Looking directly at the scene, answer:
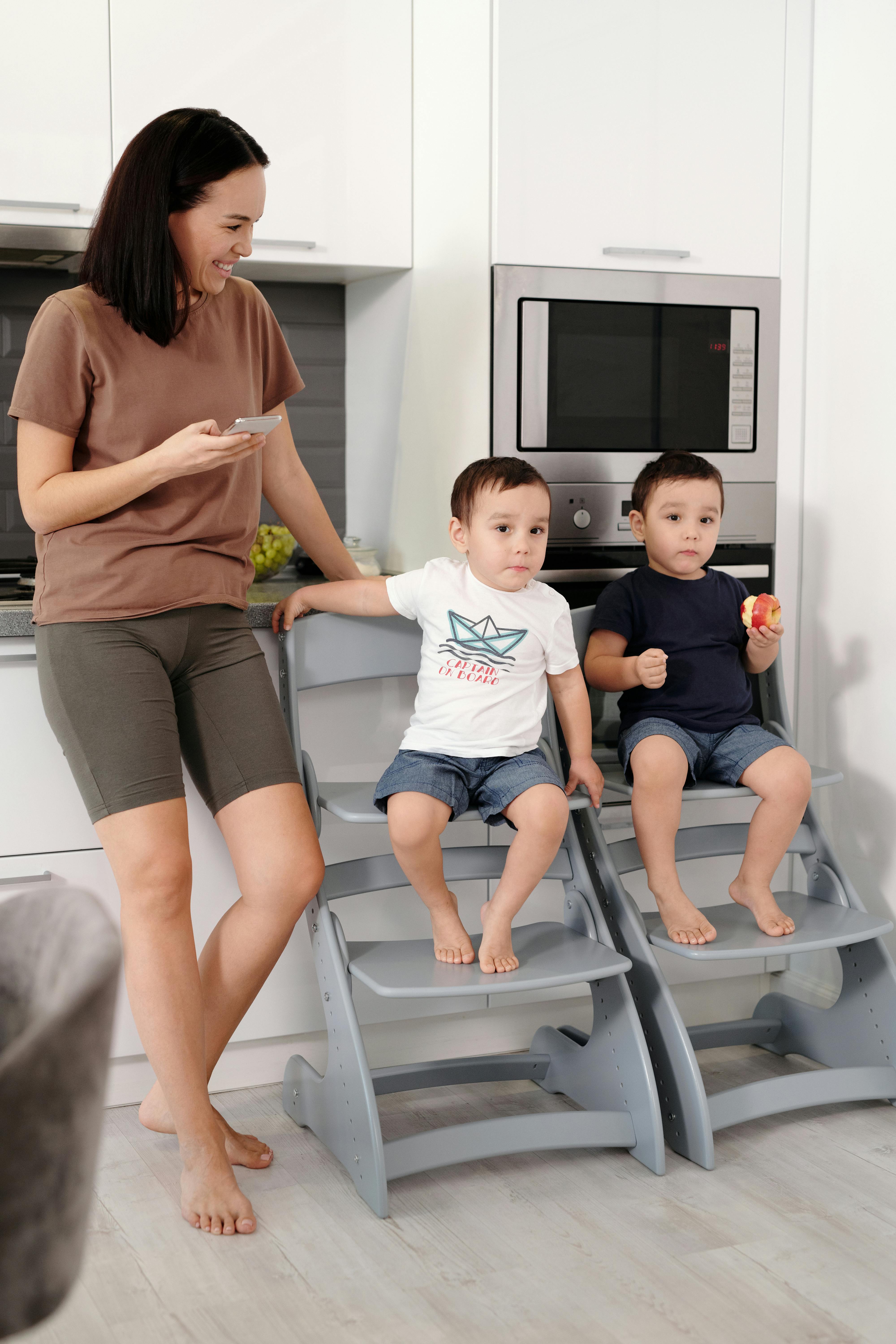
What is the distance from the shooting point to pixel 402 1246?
175cm

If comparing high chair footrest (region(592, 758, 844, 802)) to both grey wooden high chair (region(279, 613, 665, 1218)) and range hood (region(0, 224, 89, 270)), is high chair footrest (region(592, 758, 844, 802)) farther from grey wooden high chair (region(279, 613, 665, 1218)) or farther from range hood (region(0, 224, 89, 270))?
range hood (region(0, 224, 89, 270))

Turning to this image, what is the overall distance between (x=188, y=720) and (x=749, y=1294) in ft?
3.62

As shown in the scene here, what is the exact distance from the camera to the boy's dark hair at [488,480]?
2025mm

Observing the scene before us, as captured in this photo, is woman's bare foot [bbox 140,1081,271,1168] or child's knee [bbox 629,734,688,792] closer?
woman's bare foot [bbox 140,1081,271,1168]

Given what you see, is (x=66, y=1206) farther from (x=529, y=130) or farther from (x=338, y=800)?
(x=529, y=130)

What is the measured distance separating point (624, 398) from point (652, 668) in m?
0.60

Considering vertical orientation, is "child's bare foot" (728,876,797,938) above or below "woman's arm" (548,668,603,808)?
below

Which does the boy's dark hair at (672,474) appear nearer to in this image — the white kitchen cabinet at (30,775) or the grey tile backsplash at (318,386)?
the grey tile backsplash at (318,386)

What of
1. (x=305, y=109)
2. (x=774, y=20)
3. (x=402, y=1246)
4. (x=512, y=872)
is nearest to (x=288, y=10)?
(x=305, y=109)

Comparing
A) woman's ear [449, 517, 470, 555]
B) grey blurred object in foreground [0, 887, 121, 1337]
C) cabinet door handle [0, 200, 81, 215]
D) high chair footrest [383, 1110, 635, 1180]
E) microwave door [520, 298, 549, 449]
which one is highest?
cabinet door handle [0, 200, 81, 215]

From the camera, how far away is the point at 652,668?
211 cm

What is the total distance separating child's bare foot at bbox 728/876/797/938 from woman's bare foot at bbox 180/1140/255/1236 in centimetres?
93

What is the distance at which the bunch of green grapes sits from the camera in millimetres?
2541

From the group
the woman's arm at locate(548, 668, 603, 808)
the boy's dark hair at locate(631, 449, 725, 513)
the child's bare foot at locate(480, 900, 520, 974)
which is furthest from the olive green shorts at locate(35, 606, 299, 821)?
the boy's dark hair at locate(631, 449, 725, 513)
